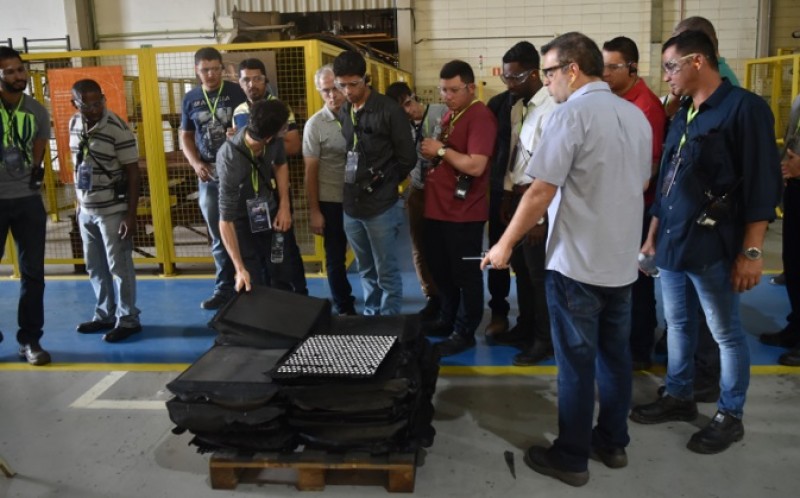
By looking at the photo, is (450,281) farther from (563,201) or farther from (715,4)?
(715,4)

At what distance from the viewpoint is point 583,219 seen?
96.1 inches

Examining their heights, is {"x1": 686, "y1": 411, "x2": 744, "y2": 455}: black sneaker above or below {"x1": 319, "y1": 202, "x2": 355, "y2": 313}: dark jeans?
below

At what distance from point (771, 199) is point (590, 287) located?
2.73 ft

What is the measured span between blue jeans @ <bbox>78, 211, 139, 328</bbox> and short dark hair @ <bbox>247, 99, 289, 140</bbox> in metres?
1.50

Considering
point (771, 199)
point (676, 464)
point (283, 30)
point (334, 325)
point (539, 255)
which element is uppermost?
point (283, 30)

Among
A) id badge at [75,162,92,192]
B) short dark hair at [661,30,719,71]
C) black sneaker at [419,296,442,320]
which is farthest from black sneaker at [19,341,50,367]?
short dark hair at [661,30,719,71]

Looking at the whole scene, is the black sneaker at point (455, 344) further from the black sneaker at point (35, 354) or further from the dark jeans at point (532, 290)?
the black sneaker at point (35, 354)

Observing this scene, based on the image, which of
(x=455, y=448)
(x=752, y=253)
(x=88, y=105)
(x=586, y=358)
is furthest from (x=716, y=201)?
(x=88, y=105)

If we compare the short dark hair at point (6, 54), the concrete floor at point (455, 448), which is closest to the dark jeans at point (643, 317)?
the concrete floor at point (455, 448)

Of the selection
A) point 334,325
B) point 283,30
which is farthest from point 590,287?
point 283,30

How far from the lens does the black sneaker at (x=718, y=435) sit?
9.38 ft

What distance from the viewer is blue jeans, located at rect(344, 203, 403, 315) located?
4035 mm

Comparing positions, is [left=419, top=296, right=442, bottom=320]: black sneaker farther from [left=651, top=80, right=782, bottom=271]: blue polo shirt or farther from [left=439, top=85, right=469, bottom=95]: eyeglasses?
[left=651, top=80, right=782, bottom=271]: blue polo shirt

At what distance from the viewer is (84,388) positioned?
3740mm
